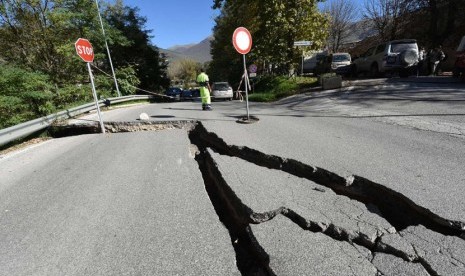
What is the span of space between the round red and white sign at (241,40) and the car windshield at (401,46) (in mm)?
10121

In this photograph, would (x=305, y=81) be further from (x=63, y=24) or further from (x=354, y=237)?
(x=354, y=237)

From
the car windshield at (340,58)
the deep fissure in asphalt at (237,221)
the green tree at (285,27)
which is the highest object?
the green tree at (285,27)

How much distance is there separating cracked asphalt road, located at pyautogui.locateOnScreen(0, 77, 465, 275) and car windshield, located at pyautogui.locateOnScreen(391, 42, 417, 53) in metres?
9.12

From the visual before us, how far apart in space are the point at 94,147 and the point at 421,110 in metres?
8.37

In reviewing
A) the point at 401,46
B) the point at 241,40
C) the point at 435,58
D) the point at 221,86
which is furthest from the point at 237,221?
the point at 221,86

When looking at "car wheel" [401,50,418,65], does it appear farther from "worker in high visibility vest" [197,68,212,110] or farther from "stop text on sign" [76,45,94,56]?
"stop text on sign" [76,45,94,56]

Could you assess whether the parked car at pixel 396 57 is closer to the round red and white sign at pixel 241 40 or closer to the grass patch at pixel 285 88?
the grass patch at pixel 285 88

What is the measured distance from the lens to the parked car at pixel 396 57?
13.5 metres

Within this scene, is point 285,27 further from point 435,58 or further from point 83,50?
point 83,50

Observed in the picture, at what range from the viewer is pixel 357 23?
1553 inches

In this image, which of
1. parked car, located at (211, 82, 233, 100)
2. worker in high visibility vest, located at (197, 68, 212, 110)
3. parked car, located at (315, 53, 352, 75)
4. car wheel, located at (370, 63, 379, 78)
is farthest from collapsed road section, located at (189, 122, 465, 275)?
parked car, located at (315, 53, 352, 75)

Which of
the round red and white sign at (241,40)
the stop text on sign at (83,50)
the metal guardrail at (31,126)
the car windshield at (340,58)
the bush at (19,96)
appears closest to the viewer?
the metal guardrail at (31,126)

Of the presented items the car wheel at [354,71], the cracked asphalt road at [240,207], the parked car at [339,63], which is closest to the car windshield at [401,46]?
the car wheel at [354,71]

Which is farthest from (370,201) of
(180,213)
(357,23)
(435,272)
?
(357,23)
